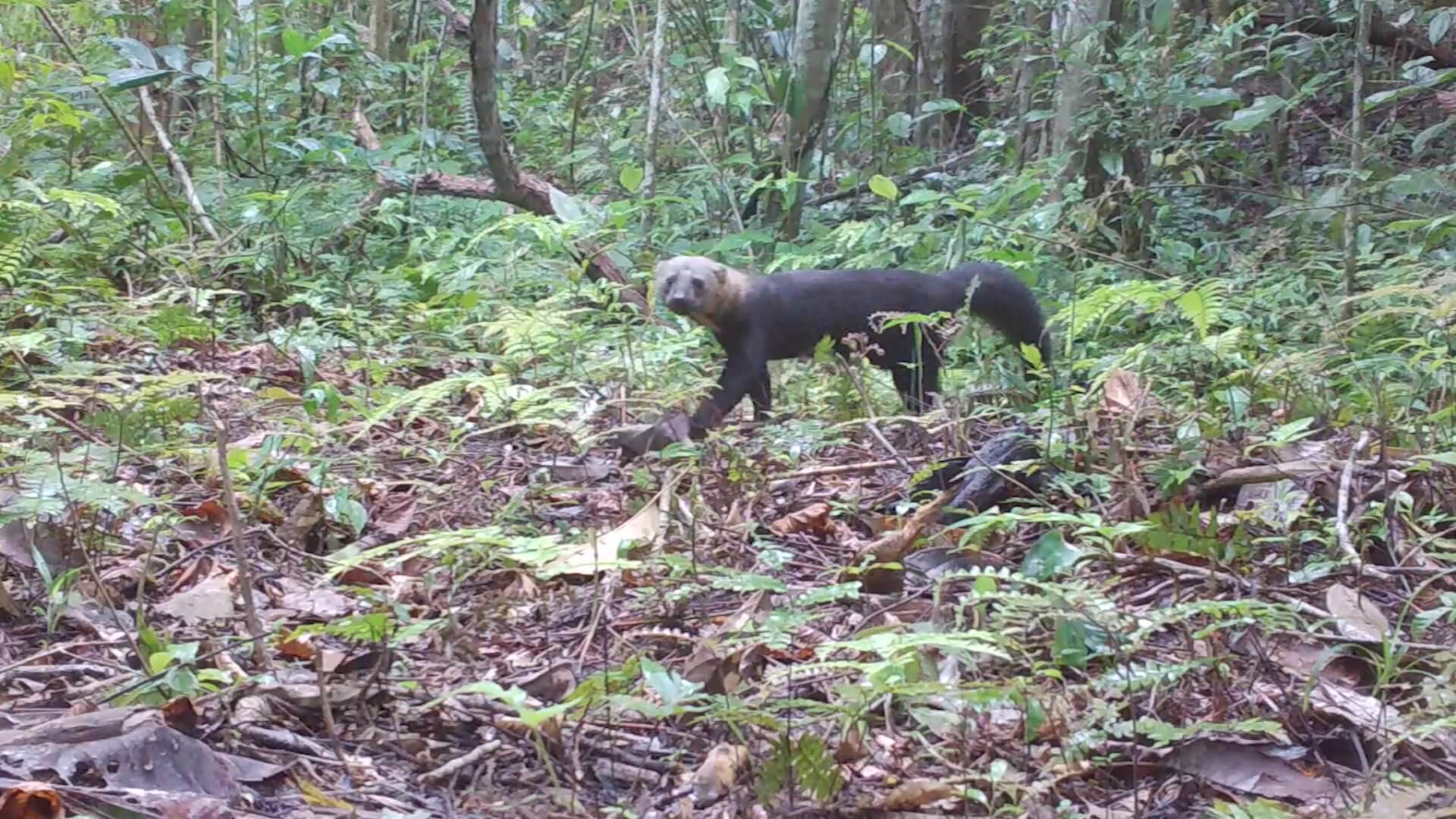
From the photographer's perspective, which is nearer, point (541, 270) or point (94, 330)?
point (94, 330)

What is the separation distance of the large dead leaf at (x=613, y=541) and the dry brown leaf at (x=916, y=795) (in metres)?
0.84

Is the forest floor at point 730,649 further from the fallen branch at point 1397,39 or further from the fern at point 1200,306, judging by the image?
the fallen branch at point 1397,39

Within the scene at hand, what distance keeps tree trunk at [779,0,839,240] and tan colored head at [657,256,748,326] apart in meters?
1.88

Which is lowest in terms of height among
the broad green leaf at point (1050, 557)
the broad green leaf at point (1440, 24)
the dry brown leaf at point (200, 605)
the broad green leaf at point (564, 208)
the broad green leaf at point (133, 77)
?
the dry brown leaf at point (200, 605)

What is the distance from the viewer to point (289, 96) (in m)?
10.9

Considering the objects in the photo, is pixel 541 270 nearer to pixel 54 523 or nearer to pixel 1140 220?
pixel 1140 220

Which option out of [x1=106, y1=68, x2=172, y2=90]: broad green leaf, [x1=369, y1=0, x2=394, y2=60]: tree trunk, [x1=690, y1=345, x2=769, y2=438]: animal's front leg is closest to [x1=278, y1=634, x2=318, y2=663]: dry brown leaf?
[x1=690, y1=345, x2=769, y2=438]: animal's front leg

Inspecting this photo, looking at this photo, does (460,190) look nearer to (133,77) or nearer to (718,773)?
(133,77)

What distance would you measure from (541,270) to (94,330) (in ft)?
8.26

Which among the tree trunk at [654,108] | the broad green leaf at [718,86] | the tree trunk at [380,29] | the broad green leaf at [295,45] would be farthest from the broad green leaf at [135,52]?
the tree trunk at [380,29]

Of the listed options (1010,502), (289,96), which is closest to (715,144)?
(289,96)

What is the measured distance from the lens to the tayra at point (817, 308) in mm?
6676

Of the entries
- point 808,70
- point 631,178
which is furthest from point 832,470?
point 808,70

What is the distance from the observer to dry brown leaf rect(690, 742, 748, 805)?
101 inches
